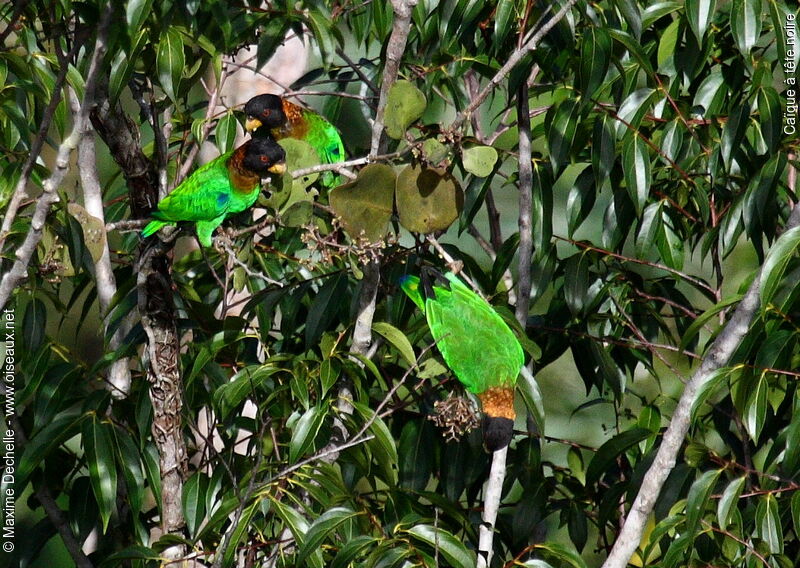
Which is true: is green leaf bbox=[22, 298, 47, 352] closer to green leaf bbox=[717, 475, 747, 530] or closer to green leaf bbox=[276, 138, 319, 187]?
green leaf bbox=[276, 138, 319, 187]

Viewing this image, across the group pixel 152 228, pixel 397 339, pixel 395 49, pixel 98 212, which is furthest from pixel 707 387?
pixel 98 212

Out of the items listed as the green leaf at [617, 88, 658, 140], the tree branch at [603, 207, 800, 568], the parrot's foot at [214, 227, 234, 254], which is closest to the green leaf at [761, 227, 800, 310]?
the tree branch at [603, 207, 800, 568]

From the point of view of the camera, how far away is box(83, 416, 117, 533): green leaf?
5.60 feet

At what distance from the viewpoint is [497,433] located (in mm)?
1817

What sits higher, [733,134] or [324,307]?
[733,134]

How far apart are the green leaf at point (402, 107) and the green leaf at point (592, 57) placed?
1.32 ft

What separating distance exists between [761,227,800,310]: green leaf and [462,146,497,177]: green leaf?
1.53 ft

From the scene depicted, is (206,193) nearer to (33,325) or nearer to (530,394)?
(33,325)

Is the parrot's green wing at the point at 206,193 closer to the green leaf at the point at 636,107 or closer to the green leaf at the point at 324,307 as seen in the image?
the green leaf at the point at 324,307

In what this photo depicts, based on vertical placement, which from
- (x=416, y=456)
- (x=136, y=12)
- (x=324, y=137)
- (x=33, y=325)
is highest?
(x=136, y=12)

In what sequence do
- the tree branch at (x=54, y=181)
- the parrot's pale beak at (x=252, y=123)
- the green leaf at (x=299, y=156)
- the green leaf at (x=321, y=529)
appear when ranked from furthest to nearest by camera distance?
1. the parrot's pale beak at (x=252, y=123)
2. the green leaf at (x=299, y=156)
3. the green leaf at (x=321, y=529)
4. the tree branch at (x=54, y=181)

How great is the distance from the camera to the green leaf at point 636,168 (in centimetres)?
178

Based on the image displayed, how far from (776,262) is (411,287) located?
68cm

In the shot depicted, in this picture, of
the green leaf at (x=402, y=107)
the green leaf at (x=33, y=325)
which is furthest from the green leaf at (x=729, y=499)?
the green leaf at (x=33, y=325)
